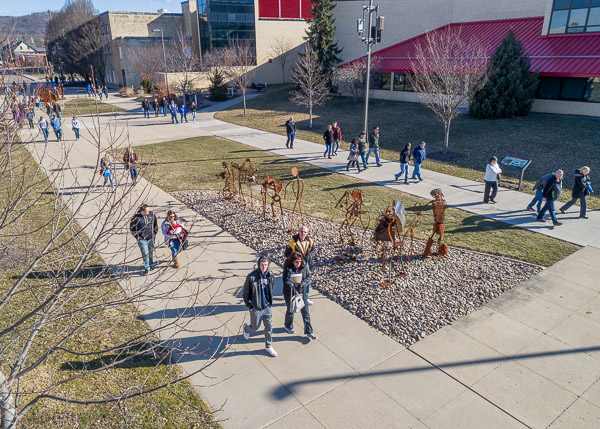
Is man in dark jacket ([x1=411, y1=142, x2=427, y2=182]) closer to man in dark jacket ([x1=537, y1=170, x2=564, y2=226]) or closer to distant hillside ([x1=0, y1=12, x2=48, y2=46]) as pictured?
man in dark jacket ([x1=537, y1=170, x2=564, y2=226])

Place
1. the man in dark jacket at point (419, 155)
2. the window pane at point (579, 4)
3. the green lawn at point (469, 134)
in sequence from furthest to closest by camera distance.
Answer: the window pane at point (579, 4)
the green lawn at point (469, 134)
the man in dark jacket at point (419, 155)

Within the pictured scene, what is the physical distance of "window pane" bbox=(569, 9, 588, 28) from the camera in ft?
77.3

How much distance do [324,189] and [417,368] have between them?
A: 372 inches

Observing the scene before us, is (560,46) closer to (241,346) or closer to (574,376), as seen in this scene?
(574,376)

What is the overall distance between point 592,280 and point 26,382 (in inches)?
411

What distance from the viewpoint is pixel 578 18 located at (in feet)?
78.2

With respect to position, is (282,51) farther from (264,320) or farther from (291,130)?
(264,320)

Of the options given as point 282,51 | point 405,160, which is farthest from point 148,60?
point 405,160

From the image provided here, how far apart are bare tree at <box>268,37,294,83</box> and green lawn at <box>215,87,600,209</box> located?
59.4 feet

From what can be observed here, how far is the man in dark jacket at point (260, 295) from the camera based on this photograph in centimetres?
638

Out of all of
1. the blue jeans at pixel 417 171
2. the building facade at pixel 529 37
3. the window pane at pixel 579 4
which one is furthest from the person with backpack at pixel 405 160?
the window pane at pixel 579 4

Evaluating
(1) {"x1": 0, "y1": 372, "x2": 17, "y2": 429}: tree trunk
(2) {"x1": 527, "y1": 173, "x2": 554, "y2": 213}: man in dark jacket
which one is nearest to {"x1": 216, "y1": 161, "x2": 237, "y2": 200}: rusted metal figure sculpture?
(2) {"x1": 527, "y1": 173, "x2": 554, "y2": 213}: man in dark jacket

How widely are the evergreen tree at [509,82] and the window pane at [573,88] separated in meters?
1.86

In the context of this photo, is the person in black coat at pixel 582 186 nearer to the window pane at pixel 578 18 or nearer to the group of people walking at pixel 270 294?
the group of people walking at pixel 270 294
